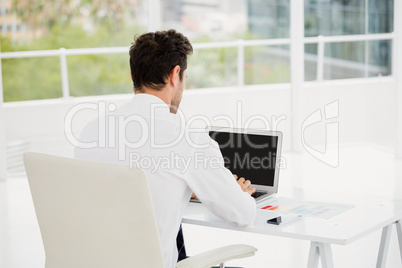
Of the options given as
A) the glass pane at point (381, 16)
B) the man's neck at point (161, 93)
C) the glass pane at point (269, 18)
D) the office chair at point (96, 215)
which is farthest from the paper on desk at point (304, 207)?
the glass pane at point (269, 18)

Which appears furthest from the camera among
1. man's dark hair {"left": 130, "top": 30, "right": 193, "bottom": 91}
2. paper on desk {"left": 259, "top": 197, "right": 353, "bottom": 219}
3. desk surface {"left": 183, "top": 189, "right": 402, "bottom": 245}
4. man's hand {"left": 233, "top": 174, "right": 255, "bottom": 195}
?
man's hand {"left": 233, "top": 174, "right": 255, "bottom": 195}

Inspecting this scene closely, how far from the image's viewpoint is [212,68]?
6219 millimetres

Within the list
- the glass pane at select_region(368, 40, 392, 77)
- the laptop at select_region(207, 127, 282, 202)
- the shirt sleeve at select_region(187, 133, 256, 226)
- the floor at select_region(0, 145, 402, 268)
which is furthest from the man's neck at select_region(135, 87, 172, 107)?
the glass pane at select_region(368, 40, 392, 77)

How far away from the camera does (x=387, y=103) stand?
19.1 feet

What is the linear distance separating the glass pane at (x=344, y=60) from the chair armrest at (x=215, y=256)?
394cm

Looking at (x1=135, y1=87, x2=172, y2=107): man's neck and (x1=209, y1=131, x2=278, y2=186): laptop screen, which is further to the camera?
(x1=209, y1=131, x2=278, y2=186): laptop screen

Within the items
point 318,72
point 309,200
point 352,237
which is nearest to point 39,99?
point 318,72

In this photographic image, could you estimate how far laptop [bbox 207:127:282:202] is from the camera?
275cm

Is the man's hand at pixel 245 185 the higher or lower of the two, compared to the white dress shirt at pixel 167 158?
lower

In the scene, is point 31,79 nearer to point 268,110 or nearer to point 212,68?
point 212,68

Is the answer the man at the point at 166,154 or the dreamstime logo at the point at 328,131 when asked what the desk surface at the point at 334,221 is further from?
the dreamstime logo at the point at 328,131

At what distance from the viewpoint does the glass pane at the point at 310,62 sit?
6.06m

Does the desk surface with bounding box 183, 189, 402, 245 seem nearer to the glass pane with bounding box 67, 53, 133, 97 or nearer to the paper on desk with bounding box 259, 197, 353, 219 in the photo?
the paper on desk with bounding box 259, 197, 353, 219

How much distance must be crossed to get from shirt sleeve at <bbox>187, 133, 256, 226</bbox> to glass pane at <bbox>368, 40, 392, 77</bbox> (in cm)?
381
